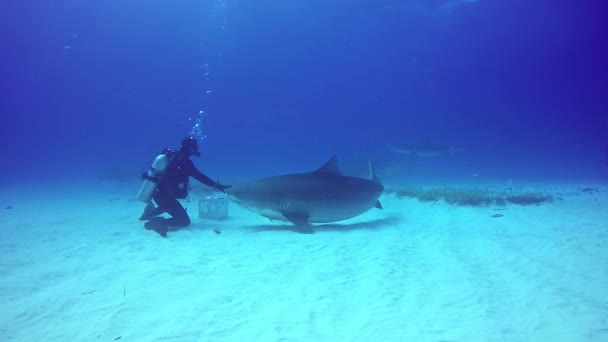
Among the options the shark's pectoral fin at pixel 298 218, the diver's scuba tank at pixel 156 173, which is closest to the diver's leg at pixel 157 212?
the diver's scuba tank at pixel 156 173

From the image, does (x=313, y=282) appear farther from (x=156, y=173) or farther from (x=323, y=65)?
(x=323, y=65)

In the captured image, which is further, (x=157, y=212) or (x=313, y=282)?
(x=157, y=212)

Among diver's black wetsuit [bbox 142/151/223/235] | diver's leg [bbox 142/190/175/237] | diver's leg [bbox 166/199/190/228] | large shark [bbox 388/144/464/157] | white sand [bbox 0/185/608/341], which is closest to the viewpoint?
white sand [bbox 0/185/608/341]

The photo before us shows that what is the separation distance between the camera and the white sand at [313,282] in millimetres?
3816

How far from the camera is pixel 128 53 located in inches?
5876

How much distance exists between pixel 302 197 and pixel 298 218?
0.56m

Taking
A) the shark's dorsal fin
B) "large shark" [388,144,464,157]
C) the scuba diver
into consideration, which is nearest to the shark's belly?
the shark's dorsal fin

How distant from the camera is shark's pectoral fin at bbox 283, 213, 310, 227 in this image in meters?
8.59

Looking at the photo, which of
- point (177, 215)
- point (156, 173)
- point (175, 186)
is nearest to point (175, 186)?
point (175, 186)

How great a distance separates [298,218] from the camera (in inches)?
340

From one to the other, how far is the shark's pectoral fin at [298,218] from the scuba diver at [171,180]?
8.23 feet

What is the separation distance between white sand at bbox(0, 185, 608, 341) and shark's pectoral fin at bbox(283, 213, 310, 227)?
1.22 ft

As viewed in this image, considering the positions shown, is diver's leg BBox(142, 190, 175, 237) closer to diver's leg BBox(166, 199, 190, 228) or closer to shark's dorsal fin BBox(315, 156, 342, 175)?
diver's leg BBox(166, 199, 190, 228)

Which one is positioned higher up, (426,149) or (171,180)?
(426,149)
